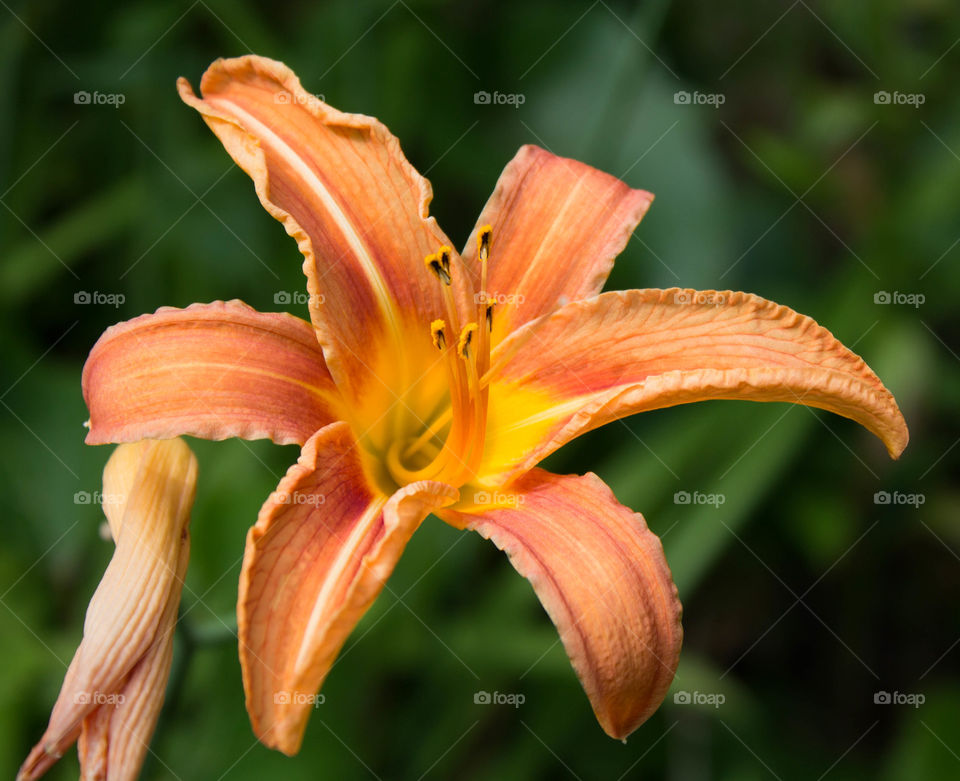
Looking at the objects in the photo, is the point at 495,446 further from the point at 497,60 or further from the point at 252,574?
the point at 497,60

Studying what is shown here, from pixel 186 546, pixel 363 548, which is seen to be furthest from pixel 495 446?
pixel 186 546

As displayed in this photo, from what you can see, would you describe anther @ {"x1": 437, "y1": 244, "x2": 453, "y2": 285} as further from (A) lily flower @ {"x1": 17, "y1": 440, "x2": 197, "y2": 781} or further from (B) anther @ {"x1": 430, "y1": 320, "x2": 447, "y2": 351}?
(A) lily flower @ {"x1": 17, "y1": 440, "x2": 197, "y2": 781}

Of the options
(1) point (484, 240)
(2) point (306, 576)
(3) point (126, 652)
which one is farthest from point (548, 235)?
(3) point (126, 652)

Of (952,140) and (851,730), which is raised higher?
(952,140)

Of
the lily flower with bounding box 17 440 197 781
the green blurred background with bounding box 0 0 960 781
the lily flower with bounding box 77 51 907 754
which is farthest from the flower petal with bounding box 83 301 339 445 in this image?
the green blurred background with bounding box 0 0 960 781

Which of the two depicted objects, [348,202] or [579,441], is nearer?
[348,202]

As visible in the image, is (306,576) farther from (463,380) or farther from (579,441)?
(579,441)
